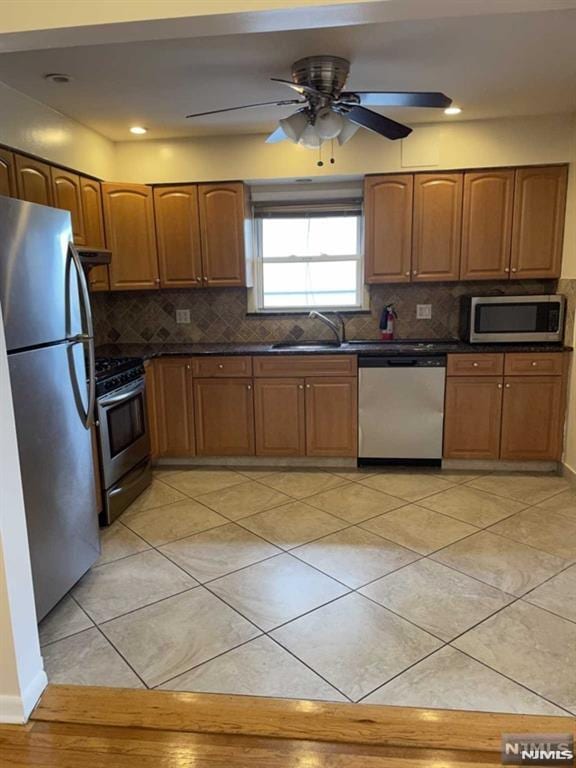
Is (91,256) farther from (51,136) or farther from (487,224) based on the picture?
(487,224)

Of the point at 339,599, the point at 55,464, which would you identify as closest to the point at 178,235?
the point at 55,464

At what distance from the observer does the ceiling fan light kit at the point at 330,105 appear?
259 centimetres

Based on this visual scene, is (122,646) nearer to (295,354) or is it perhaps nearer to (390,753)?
(390,753)

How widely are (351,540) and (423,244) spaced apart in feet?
7.57

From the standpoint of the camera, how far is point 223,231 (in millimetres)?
4156

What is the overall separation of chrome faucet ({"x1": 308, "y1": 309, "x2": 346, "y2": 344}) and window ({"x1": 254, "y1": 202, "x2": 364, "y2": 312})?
14 centimetres

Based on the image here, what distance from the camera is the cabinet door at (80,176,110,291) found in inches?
151

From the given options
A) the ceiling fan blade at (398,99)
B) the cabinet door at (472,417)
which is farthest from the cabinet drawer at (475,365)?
the ceiling fan blade at (398,99)

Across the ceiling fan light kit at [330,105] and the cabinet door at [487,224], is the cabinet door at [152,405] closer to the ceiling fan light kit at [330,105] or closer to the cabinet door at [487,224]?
the ceiling fan light kit at [330,105]

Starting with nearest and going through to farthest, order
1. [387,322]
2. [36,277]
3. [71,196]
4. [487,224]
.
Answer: [36,277]
[71,196]
[487,224]
[387,322]

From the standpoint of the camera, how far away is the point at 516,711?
1746 mm

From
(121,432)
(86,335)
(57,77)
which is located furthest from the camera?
(121,432)

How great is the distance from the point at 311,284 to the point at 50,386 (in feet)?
9.14

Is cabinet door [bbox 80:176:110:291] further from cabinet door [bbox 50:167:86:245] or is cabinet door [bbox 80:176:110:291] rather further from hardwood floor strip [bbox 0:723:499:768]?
hardwood floor strip [bbox 0:723:499:768]
